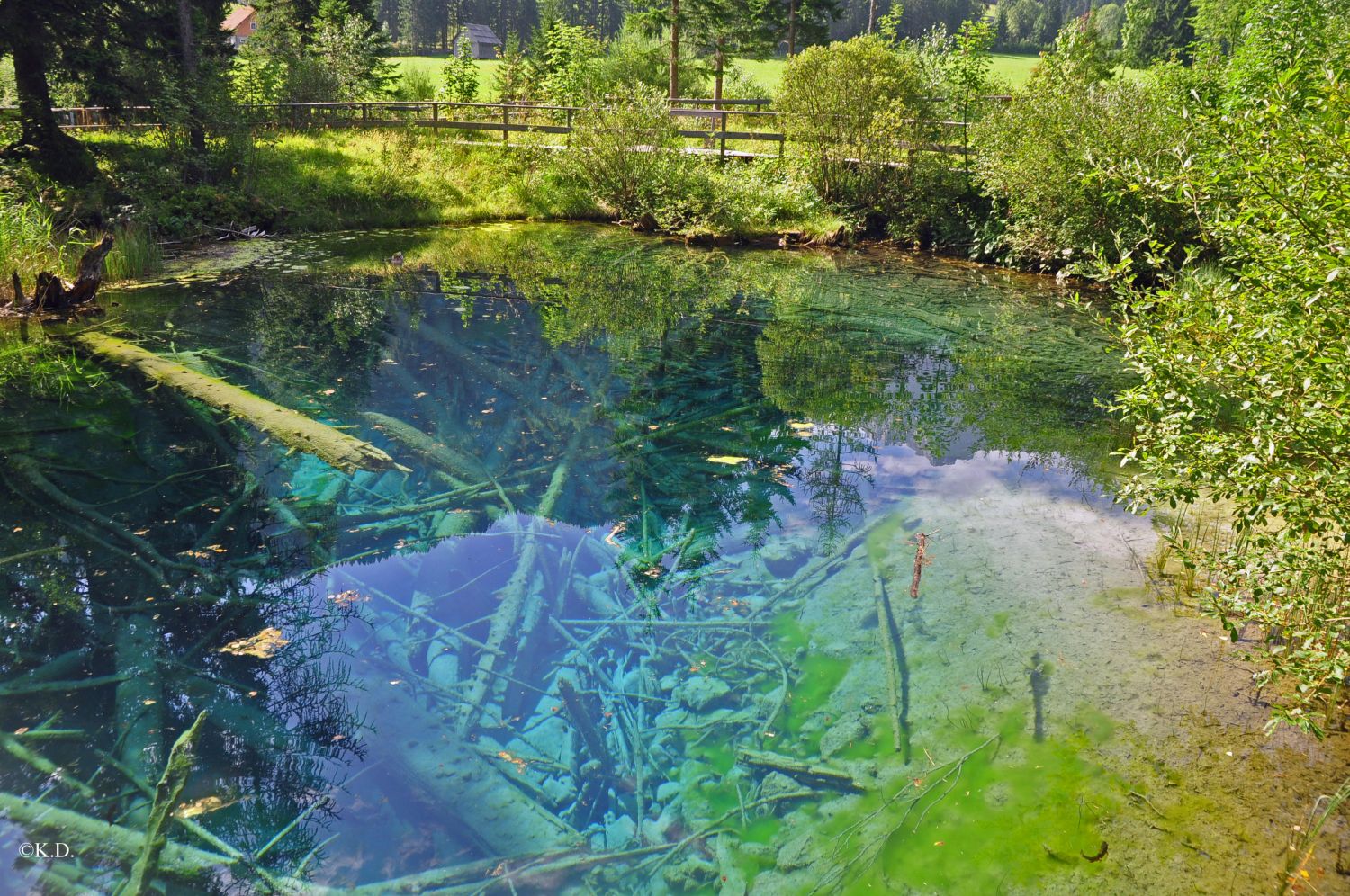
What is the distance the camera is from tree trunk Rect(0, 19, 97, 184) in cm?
1695

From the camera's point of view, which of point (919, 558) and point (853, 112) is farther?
point (853, 112)

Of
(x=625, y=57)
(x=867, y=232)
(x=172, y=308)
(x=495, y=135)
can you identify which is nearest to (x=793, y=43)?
(x=625, y=57)

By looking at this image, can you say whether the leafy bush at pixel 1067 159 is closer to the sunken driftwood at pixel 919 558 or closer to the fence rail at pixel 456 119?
the fence rail at pixel 456 119

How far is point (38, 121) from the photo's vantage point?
1717cm

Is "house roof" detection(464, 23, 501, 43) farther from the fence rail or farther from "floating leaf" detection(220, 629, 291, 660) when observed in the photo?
"floating leaf" detection(220, 629, 291, 660)

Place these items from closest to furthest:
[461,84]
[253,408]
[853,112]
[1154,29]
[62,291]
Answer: [253,408], [62,291], [853,112], [461,84], [1154,29]

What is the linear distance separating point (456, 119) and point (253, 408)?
841 inches

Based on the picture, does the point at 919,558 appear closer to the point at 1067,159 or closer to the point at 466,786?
the point at 466,786

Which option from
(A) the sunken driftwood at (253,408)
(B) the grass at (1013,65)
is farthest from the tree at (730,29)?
(A) the sunken driftwood at (253,408)

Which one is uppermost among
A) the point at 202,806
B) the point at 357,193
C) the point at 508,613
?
the point at 357,193

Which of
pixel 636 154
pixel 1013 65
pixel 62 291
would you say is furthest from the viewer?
pixel 1013 65

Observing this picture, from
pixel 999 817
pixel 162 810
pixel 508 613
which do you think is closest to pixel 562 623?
pixel 508 613

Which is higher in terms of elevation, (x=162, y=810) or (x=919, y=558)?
(x=919, y=558)

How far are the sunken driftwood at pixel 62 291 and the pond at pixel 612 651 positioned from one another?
3.18m
